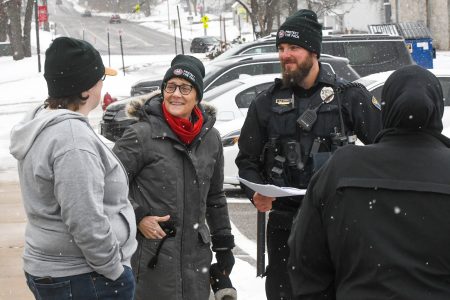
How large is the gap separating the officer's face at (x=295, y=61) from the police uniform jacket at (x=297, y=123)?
0.24 feet

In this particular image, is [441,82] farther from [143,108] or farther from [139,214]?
[139,214]

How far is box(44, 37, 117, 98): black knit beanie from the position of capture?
3611 mm

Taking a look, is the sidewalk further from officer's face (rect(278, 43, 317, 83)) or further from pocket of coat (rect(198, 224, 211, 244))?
officer's face (rect(278, 43, 317, 83))

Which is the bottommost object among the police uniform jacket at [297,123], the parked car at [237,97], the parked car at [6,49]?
the parked car at [6,49]

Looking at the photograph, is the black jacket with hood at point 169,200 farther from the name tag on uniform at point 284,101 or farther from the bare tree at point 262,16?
the bare tree at point 262,16

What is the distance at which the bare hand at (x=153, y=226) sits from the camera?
4.34 m

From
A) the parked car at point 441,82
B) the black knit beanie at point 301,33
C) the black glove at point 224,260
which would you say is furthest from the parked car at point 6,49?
the black glove at point 224,260

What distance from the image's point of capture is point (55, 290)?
347cm

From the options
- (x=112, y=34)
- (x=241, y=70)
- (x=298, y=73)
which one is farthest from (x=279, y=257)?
(x=112, y=34)

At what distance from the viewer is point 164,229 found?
4375 millimetres

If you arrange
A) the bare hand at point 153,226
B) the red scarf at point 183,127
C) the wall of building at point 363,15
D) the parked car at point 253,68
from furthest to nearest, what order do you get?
1. the wall of building at point 363,15
2. the parked car at point 253,68
3. the red scarf at point 183,127
4. the bare hand at point 153,226

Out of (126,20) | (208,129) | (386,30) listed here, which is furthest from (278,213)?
(126,20)

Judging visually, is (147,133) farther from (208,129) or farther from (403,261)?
(403,261)

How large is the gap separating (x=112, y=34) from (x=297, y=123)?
75.8 meters
